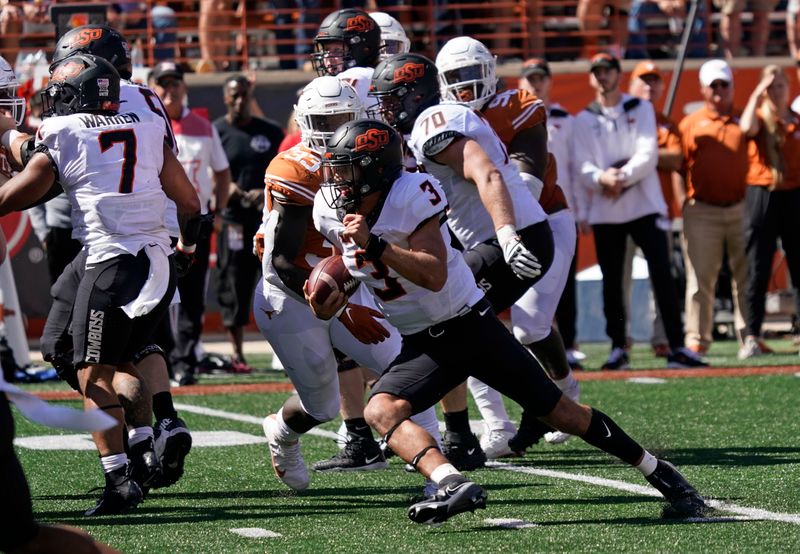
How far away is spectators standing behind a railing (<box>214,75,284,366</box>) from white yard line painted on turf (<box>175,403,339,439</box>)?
6.85 ft

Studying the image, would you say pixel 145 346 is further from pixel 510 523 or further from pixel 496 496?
pixel 510 523

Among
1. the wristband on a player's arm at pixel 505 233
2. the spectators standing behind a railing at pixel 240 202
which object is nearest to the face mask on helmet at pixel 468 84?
the wristband on a player's arm at pixel 505 233

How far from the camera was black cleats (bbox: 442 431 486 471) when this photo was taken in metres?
5.95

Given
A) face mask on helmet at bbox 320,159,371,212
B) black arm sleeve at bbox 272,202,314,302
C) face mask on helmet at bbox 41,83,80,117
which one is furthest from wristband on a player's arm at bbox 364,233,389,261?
face mask on helmet at bbox 41,83,80,117

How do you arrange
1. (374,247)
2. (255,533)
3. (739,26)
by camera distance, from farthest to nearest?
(739,26)
(255,533)
(374,247)

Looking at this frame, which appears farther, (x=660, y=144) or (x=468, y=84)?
(x=660, y=144)

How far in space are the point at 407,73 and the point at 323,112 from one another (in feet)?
2.03

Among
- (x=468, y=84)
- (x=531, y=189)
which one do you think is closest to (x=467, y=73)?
(x=468, y=84)

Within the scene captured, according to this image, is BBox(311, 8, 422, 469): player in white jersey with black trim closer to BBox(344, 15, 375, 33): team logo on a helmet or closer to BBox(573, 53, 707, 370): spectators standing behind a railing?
BBox(344, 15, 375, 33): team logo on a helmet

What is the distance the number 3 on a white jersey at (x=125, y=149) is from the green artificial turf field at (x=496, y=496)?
46.3 inches

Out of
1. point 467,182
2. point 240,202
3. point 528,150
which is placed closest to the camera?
point 467,182

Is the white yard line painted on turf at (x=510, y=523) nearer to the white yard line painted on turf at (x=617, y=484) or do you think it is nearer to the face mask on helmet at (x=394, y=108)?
the white yard line painted on turf at (x=617, y=484)

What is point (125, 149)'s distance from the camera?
17.4 ft

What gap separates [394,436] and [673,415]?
10.3 ft
